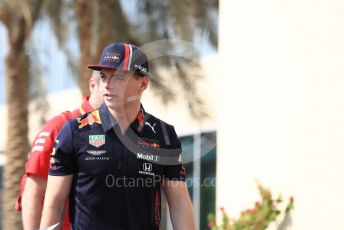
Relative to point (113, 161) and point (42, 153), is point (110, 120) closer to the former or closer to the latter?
point (113, 161)

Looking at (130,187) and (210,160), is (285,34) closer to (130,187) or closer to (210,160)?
(130,187)

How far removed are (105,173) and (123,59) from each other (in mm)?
540

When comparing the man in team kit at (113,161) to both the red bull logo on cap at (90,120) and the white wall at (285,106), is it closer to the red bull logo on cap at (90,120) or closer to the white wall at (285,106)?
the red bull logo on cap at (90,120)

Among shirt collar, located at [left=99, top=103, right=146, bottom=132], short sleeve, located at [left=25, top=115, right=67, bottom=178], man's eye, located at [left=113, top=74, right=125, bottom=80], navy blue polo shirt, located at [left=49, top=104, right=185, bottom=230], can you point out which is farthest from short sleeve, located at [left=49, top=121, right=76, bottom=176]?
short sleeve, located at [left=25, top=115, right=67, bottom=178]

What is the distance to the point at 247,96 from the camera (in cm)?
735

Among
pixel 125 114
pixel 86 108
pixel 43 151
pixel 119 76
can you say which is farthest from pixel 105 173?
pixel 86 108

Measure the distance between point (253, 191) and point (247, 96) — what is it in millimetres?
990

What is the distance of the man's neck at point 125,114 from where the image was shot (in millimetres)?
3426

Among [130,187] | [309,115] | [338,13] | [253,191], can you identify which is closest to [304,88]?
[309,115]

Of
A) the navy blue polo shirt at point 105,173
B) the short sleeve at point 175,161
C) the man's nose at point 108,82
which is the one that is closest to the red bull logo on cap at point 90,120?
the navy blue polo shirt at point 105,173

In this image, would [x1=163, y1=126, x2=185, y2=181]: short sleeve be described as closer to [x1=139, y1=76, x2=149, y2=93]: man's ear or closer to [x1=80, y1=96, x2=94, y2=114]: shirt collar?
[x1=139, y1=76, x2=149, y2=93]: man's ear

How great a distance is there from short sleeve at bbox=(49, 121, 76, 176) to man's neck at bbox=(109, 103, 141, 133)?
9.5 inches

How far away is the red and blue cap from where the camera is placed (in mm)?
3352

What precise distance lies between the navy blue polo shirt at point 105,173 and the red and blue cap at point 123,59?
0.24m
